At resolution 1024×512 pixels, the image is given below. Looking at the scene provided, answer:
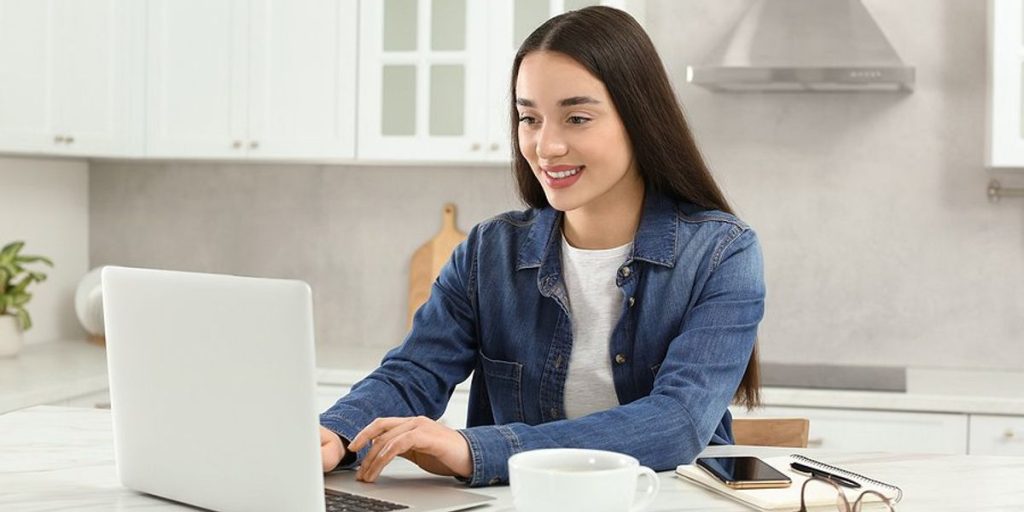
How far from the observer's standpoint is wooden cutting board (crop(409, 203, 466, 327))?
3.92 meters

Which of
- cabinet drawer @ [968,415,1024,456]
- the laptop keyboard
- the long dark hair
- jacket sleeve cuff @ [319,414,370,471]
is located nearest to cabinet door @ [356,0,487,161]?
cabinet drawer @ [968,415,1024,456]

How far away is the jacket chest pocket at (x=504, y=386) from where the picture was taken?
197 centimetres

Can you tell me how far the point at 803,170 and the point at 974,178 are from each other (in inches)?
18.0

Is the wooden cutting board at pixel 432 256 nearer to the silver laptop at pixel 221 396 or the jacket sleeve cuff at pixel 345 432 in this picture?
the jacket sleeve cuff at pixel 345 432

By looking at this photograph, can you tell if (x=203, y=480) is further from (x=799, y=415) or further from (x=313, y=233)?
(x=313, y=233)

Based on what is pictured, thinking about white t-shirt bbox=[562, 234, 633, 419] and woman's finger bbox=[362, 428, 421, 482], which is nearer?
woman's finger bbox=[362, 428, 421, 482]

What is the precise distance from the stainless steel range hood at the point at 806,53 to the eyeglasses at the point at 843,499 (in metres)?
2.03

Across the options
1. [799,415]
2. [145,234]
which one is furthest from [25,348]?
[799,415]

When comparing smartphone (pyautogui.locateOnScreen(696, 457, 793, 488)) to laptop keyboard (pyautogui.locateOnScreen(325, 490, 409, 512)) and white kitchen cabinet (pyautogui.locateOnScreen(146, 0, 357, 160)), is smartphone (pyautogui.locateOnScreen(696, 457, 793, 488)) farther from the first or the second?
white kitchen cabinet (pyautogui.locateOnScreen(146, 0, 357, 160))

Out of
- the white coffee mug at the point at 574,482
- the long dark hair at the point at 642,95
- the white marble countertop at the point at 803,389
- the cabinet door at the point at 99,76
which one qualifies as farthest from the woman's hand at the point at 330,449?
the cabinet door at the point at 99,76

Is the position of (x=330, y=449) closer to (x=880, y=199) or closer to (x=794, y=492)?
(x=794, y=492)

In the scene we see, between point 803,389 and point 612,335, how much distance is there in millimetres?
1481

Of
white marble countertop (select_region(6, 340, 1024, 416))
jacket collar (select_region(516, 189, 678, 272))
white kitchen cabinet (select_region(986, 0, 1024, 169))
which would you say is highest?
white kitchen cabinet (select_region(986, 0, 1024, 169))

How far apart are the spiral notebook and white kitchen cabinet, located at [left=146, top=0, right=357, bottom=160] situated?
2.25 metres
